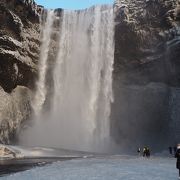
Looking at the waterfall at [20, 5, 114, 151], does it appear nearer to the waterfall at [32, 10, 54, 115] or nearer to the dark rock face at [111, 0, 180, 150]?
the waterfall at [32, 10, 54, 115]

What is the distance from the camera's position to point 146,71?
182 feet

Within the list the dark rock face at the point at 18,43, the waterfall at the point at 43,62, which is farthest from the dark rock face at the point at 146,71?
the dark rock face at the point at 18,43

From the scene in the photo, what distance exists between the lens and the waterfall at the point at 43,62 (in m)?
56.0

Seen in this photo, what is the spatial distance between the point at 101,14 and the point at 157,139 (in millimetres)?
19118

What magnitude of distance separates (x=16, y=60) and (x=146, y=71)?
57.1 ft

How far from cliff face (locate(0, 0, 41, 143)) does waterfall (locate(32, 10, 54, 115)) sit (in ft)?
3.57

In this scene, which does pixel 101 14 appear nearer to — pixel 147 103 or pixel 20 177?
pixel 147 103

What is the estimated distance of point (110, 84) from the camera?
56.4 metres

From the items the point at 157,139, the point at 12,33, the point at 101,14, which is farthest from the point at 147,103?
the point at 12,33

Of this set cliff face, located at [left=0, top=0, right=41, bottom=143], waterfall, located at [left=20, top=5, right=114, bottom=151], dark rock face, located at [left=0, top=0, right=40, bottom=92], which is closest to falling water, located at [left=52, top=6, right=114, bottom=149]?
waterfall, located at [left=20, top=5, right=114, bottom=151]

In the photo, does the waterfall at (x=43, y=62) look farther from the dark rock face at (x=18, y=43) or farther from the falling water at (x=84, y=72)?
the falling water at (x=84, y=72)

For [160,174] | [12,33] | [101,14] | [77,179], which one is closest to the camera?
[77,179]

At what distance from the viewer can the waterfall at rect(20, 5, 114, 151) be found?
5431 cm

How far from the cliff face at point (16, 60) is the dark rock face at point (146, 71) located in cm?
1163
